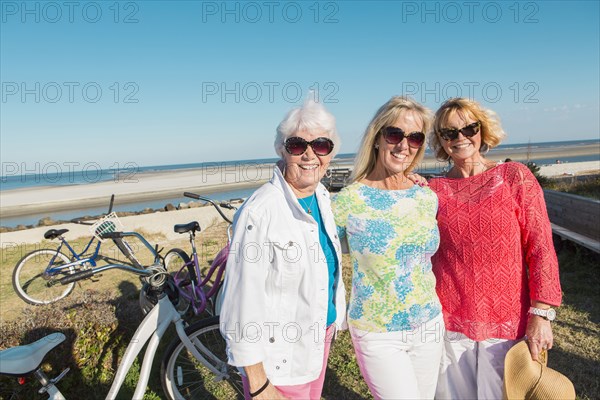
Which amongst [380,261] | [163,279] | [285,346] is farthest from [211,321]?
[380,261]

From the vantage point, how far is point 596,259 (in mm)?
6680

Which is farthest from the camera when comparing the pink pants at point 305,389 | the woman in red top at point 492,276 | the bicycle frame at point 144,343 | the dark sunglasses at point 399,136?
the bicycle frame at point 144,343

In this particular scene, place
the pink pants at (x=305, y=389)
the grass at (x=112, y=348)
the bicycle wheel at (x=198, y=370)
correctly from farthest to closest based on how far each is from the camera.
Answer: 1. the grass at (x=112, y=348)
2. the bicycle wheel at (x=198, y=370)
3. the pink pants at (x=305, y=389)

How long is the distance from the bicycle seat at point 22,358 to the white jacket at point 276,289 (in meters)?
1.42

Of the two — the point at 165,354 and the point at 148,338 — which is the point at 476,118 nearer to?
the point at 148,338

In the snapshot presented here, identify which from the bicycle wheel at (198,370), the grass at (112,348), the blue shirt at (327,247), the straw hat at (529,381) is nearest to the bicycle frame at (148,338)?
the bicycle wheel at (198,370)

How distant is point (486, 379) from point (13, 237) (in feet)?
→ 45.2

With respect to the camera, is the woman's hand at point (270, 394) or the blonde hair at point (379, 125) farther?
the blonde hair at point (379, 125)

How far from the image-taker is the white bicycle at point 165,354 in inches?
94.2

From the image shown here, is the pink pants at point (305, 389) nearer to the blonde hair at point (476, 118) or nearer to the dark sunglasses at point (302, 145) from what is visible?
the dark sunglasses at point (302, 145)

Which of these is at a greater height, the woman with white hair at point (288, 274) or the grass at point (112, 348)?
the woman with white hair at point (288, 274)

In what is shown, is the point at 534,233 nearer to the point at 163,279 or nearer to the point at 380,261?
the point at 380,261

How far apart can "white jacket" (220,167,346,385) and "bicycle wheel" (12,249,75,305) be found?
5950 millimetres

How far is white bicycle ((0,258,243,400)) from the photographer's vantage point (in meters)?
2.39
